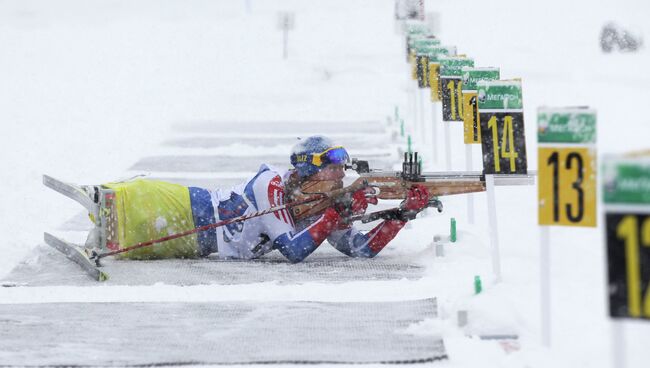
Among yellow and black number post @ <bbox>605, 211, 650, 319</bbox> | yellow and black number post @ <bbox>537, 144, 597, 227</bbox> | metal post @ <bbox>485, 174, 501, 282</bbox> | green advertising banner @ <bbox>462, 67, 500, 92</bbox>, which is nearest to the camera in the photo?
yellow and black number post @ <bbox>605, 211, 650, 319</bbox>

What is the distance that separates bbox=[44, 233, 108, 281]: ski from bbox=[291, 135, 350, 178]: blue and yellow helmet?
194 centimetres

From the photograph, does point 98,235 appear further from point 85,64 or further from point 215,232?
point 85,64

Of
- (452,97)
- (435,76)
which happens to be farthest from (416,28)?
(452,97)

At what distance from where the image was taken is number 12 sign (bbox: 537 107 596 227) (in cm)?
700

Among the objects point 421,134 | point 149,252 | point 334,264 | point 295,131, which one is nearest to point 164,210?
point 149,252

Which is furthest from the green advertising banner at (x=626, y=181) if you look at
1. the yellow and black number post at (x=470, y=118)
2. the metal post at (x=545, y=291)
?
the yellow and black number post at (x=470, y=118)

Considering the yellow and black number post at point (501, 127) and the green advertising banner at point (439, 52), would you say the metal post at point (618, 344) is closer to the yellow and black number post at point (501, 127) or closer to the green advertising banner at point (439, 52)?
the yellow and black number post at point (501, 127)

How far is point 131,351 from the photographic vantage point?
7.53 meters

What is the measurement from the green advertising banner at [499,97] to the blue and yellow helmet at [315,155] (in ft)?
5.45

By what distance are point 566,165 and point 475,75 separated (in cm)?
422

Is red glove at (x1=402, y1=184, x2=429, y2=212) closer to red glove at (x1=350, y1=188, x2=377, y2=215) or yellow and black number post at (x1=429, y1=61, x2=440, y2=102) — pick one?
red glove at (x1=350, y1=188, x2=377, y2=215)

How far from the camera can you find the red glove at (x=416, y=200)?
9922mm

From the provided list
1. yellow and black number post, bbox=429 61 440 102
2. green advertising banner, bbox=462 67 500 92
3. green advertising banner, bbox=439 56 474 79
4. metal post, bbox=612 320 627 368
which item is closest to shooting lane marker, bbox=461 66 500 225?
green advertising banner, bbox=462 67 500 92

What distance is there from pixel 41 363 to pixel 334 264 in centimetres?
339
